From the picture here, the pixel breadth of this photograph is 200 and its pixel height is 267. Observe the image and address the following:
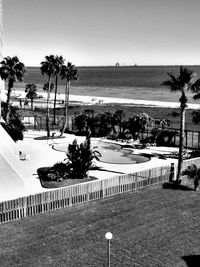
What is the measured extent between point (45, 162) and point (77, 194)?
11.4 meters

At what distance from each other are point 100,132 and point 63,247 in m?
31.3

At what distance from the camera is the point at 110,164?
33.2 metres

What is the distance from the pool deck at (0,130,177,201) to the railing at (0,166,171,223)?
238cm

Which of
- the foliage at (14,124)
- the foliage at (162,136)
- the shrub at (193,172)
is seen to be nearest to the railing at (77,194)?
the shrub at (193,172)

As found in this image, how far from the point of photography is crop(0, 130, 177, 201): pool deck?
27.0 metres

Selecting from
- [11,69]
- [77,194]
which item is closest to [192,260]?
[77,194]

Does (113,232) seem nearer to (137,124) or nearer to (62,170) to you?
(62,170)

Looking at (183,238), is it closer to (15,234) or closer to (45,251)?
(45,251)

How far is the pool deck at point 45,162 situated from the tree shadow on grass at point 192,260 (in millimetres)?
10595

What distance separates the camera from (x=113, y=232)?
1891cm

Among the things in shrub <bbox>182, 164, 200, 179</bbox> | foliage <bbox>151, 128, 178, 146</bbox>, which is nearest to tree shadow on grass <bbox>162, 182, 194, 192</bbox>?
shrub <bbox>182, 164, 200, 179</bbox>

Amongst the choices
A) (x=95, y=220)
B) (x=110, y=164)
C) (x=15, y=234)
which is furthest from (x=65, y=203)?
(x=110, y=164)

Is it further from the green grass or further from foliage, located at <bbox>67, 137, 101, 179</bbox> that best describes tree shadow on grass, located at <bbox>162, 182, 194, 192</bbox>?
foliage, located at <bbox>67, 137, 101, 179</bbox>

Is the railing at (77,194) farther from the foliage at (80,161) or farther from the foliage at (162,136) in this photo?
the foliage at (162,136)
